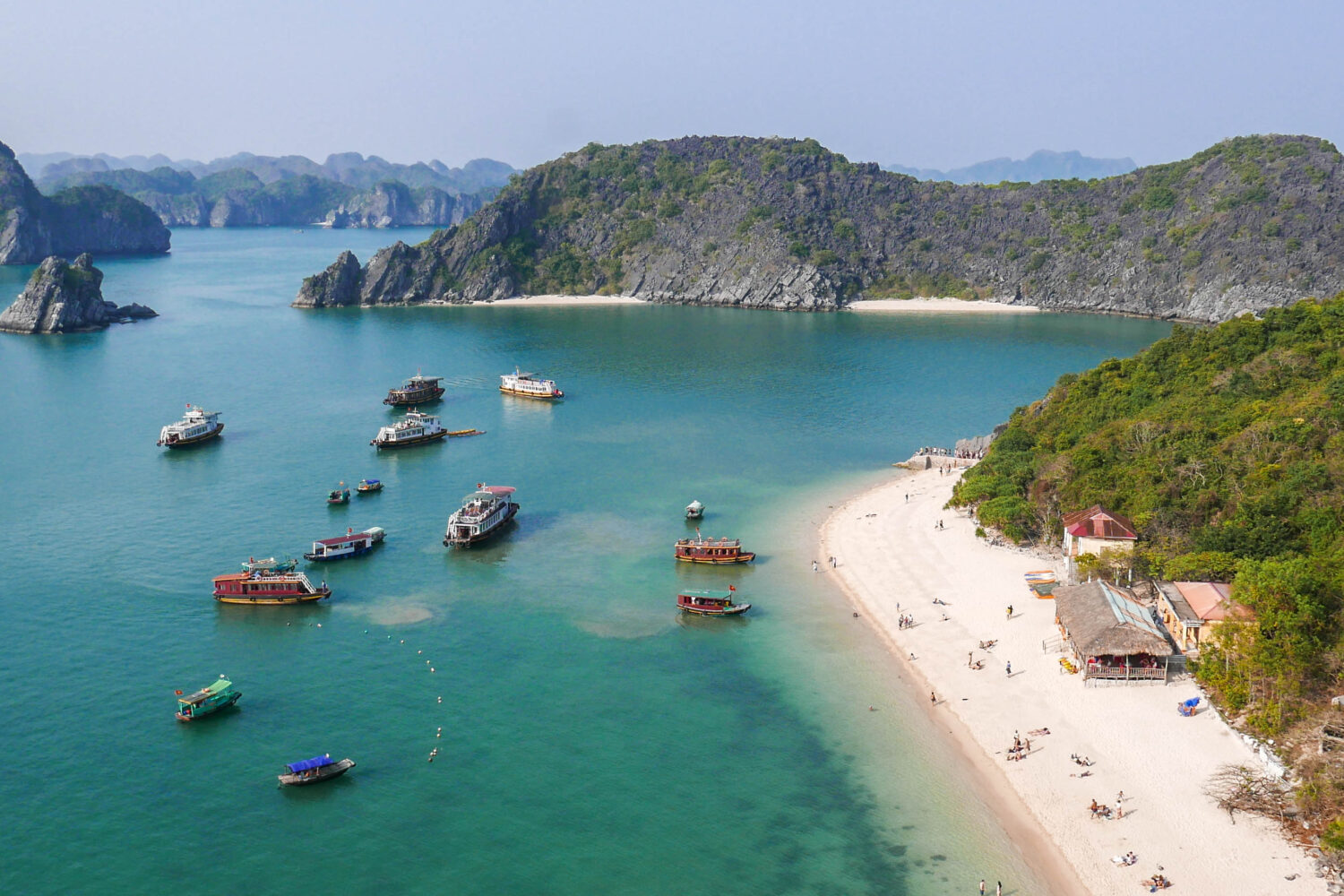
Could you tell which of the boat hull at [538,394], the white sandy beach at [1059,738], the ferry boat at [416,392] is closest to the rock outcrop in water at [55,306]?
the ferry boat at [416,392]

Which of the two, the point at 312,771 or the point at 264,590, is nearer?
the point at 312,771

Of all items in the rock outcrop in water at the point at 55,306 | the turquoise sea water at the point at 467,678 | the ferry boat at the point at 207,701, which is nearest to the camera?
the turquoise sea water at the point at 467,678

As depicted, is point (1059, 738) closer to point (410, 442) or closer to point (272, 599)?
point (272, 599)

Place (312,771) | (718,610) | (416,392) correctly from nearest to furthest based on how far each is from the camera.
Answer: (312,771), (718,610), (416,392)

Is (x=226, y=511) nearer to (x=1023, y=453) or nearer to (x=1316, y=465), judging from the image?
(x=1023, y=453)

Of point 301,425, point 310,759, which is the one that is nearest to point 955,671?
point 310,759

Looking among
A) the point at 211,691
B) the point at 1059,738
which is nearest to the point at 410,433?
the point at 211,691

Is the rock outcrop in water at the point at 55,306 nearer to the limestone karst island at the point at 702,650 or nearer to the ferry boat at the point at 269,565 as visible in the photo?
the limestone karst island at the point at 702,650
